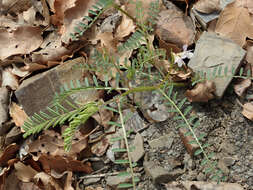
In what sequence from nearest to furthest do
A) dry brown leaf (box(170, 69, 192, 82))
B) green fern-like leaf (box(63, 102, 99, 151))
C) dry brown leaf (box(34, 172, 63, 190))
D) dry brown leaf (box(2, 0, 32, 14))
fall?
green fern-like leaf (box(63, 102, 99, 151)), dry brown leaf (box(170, 69, 192, 82)), dry brown leaf (box(34, 172, 63, 190)), dry brown leaf (box(2, 0, 32, 14))

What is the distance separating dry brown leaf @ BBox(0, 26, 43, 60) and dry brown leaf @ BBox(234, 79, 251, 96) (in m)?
1.46

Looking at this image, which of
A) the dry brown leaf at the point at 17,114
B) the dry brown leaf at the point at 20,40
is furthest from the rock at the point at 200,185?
the dry brown leaf at the point at 20,40

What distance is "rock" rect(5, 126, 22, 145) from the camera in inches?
86.3

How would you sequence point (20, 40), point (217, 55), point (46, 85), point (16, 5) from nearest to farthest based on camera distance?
1. point (217, 55)
2. point (46, 85)
3. point (20, 40)
4. point (16, 5)

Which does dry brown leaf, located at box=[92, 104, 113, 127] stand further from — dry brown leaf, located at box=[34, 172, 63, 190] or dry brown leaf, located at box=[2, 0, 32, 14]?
dry brown leaf, located at box=[2, 0, 32, 14]

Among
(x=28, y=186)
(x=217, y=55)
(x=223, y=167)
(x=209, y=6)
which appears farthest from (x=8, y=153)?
(x=209, y=6)

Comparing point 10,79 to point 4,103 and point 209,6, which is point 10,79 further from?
point 209,6

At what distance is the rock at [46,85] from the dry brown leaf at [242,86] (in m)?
1.00

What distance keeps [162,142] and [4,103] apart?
1.19 meters

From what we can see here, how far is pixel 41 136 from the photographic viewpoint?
2119mm

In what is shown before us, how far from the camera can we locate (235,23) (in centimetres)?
195

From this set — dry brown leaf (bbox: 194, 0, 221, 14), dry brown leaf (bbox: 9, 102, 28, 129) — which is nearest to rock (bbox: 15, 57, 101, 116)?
dry brown leaf (bbox: 9, 102, 28, 129)

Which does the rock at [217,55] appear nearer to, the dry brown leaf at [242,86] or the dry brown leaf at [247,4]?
the dry brown leaf at [242,86]

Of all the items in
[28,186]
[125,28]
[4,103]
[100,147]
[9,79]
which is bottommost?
[28,186]
